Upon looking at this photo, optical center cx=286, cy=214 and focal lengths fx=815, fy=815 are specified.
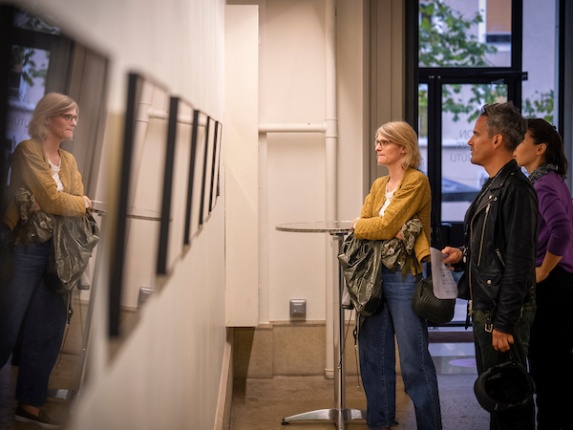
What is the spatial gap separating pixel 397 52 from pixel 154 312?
4863 mm

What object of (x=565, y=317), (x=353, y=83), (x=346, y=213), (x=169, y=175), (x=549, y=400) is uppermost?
(x=353, y=83)

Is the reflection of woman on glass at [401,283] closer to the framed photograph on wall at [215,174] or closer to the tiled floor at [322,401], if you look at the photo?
the tiled floor at [322,401]

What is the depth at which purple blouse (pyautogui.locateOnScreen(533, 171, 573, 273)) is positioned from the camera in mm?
3631

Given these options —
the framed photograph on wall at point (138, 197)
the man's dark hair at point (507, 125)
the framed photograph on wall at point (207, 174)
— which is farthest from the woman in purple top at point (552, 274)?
the framed photograph on wall at point (138, 197)

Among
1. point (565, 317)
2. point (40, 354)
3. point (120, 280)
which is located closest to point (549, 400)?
point (565, 317)

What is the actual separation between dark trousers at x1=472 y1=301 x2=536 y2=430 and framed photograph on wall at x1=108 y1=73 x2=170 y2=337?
2.17 metres

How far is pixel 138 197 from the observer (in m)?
0.87

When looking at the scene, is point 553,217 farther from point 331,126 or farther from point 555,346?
point 331,126

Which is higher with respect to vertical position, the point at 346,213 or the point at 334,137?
the point at 334,137

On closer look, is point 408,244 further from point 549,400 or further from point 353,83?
point 353,83

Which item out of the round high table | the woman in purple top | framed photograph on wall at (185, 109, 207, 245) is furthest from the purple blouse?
framed photograph on wall at (185, 109, 207, 245)

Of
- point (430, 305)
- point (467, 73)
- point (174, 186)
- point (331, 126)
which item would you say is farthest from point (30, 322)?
point (467, 73)

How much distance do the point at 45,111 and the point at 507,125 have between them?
111 inches

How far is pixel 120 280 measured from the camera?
74 centimetres
